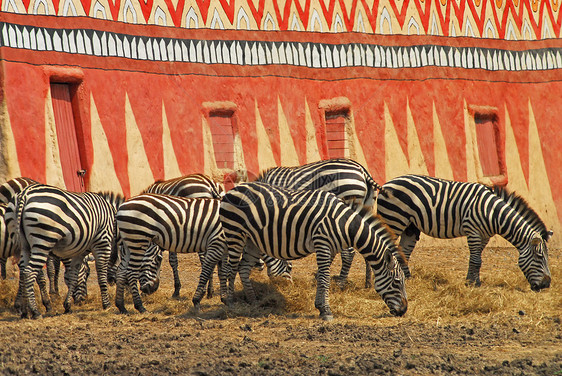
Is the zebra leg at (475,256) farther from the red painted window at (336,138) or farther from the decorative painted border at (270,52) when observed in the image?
the decorative painted border at (270,52)

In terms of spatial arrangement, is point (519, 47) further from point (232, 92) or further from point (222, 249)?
point (222, 249)

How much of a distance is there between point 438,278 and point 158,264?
159 inches

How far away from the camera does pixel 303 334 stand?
27.4ft

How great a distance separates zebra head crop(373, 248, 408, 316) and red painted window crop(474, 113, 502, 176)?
1139cm

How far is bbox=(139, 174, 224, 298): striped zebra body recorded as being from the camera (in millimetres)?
11125

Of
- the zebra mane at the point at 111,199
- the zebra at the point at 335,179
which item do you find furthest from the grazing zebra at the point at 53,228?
the zebra at the point at 335,179

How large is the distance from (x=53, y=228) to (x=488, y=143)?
1350 cm

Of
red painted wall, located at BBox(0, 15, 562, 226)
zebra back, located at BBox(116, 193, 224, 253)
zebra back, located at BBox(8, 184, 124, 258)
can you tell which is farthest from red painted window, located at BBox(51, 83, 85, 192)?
zebra back, located at BBox(116, 193, 224, 253)

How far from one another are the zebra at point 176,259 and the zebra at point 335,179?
41.1 inches

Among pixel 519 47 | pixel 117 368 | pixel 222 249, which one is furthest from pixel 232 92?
pixel 117 368

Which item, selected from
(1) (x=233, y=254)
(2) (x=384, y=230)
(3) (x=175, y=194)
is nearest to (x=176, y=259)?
(3) (x=175, y=194)

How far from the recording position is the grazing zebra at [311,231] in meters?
9.35

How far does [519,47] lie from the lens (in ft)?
69.3

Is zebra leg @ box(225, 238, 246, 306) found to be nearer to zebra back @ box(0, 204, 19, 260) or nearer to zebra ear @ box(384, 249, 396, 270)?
zebra ear @ box(384, 249, 396, 270)
